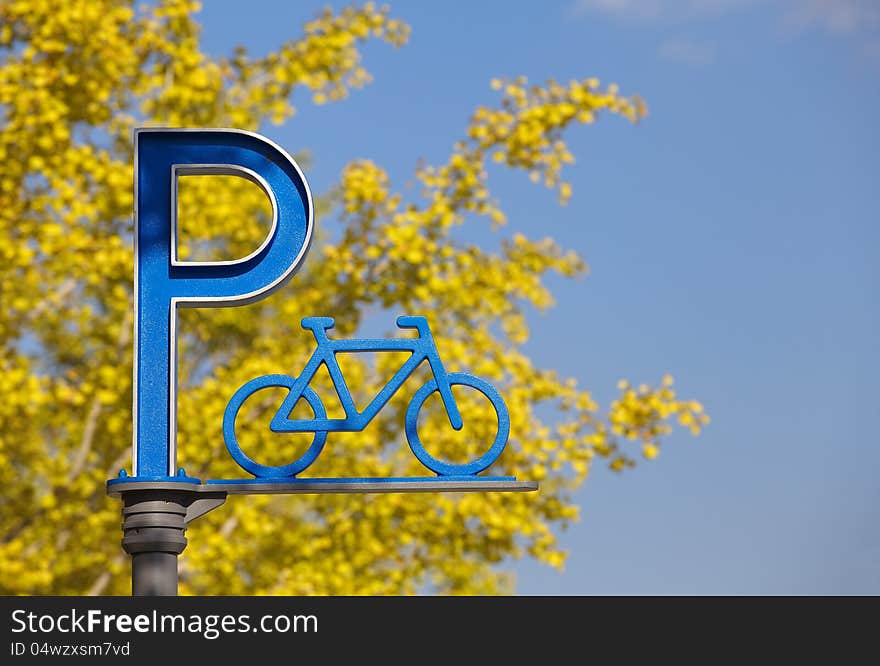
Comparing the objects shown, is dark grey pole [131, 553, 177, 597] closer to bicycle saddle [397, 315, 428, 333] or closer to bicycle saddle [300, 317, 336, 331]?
bicycle saddle [300, 317, 336, 331]

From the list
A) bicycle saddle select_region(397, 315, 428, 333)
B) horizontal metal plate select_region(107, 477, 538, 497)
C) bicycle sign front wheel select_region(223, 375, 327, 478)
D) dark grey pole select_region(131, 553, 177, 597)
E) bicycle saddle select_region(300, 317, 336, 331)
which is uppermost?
bicycle saddle select_region(300, 317, 336, 331)

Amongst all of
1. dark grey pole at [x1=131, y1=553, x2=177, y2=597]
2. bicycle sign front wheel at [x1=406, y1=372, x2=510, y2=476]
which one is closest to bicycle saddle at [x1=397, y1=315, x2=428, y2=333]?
bicycle sign front wheel at [x1=406, y1=372, x2=510, y2=476]

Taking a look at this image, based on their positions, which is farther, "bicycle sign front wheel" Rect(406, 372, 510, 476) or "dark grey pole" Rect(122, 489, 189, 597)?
"bicycle sign front wheel" Rect(406, 372, 510, 476)

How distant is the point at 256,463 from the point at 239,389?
0.40 meters

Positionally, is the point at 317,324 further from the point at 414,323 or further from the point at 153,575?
the point at 153,575

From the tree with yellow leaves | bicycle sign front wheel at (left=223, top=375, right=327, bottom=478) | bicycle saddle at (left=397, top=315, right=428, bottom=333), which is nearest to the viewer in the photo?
bicycle sign front wheel at (left=223, top=375, right=327, bottom=478)

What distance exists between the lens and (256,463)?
234 inches

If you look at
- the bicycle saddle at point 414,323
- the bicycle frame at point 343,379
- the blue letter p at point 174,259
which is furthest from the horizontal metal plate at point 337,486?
the bicycle saddle at point 414,323

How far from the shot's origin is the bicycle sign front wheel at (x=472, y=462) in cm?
598

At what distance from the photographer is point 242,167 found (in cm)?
652

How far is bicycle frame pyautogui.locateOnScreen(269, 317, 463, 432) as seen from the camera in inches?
237

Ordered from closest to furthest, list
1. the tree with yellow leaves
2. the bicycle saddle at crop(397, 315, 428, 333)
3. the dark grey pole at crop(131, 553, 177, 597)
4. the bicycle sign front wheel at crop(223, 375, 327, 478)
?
1. the dark grey pole at crop(131, 553, 177, 597)
2. the bicycle sign front wheel at crop(223, 375, 327, 478)
3. the bicycle saddle at crop(397, 315, 428, 333)
4. the tree with yellow leaves
